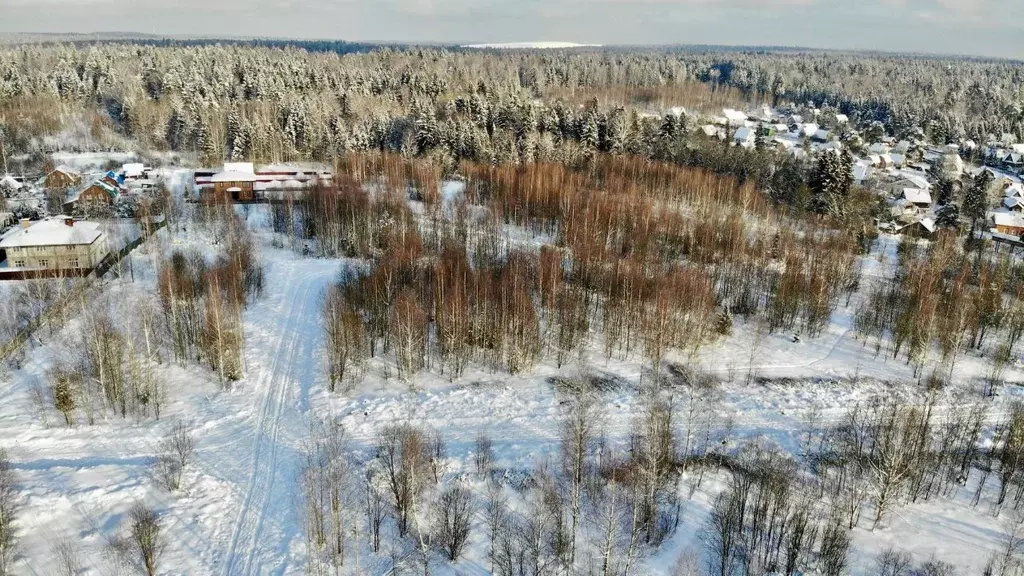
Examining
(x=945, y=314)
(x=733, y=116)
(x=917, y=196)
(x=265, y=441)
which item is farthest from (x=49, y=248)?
(x=733, y=116)

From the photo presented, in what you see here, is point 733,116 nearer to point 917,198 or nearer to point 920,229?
point 917,198

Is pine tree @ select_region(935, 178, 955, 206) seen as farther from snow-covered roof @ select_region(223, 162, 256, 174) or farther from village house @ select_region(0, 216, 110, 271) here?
village house @ select_region(0, 216, 110, 271)

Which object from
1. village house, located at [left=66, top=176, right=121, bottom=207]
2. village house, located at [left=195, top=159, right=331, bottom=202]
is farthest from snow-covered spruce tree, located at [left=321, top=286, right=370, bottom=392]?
village house, located at [left=66, top=176, right=121, bottom=207]

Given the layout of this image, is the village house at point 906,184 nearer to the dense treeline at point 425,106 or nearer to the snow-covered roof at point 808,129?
the dense treeline at point 425,106

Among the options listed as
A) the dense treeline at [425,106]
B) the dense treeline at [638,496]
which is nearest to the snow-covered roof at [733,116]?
the dense treeline at [425,106]

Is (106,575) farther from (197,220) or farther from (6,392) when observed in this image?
(197,220)
